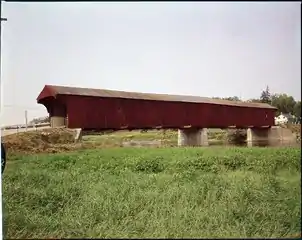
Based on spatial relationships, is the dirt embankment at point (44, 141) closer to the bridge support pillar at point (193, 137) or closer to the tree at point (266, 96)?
the bridge support pillar at point (193, 137)

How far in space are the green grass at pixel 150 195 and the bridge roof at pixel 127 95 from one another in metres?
0.30

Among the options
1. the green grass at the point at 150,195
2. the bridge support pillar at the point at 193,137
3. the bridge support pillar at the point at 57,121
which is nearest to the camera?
the green grass at the point at 150,195

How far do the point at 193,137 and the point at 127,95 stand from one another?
0.51m

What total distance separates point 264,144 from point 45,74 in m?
1.47

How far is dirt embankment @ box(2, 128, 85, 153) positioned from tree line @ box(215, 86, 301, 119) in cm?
104


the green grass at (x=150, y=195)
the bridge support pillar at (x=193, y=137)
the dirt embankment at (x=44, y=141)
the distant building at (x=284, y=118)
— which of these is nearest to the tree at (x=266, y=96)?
the distant building at (x=284, y=118)

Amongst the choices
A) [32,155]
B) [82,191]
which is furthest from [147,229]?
[32,155]

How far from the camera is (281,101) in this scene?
8.28 feet

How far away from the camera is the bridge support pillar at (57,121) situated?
6.88 feet

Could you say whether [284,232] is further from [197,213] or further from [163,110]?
[163,110]

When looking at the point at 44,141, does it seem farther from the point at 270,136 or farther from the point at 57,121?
the point at 270,136

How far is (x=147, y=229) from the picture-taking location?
202cm

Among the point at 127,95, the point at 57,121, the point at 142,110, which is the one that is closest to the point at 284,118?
the point at 142,110

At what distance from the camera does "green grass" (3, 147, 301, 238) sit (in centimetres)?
198
